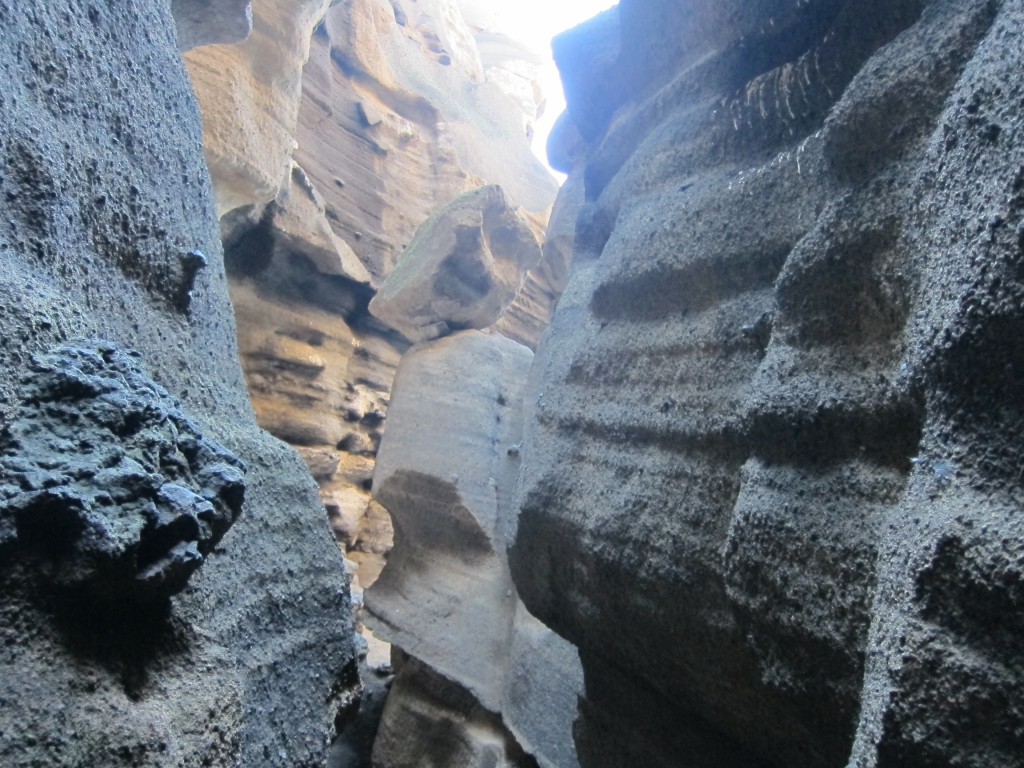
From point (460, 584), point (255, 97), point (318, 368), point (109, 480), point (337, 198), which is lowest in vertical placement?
point (460, 584)

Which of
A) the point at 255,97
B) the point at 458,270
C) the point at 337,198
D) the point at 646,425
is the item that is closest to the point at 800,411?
the point at 646,425

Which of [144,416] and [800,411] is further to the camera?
[800,411]

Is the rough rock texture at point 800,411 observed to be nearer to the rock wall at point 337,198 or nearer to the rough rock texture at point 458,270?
the rough rock texture at point 458,270

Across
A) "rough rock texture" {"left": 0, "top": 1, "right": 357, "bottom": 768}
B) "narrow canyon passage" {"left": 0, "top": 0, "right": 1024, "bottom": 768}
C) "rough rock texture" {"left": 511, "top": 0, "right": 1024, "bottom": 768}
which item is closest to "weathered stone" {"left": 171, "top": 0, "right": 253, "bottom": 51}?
"narrow canyon passage" {"left": 0, "top": 0, "right": 1024, "bottom": 768}

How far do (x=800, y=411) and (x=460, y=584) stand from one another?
2531 millimetres

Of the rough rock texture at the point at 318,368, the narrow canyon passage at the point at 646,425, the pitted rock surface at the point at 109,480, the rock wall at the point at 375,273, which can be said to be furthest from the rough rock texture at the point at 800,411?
the rough rock texture at the point at 318,368

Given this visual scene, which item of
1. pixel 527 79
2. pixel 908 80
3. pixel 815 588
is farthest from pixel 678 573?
pixel 527 79

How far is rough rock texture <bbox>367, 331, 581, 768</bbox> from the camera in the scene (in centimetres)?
279

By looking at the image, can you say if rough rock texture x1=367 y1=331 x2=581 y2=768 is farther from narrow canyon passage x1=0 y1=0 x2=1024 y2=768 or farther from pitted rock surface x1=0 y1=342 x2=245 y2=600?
pitted rock surface x1=0 y1=342 x2=245 y2=600

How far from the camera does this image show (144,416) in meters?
0.84

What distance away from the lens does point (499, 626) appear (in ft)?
10.5

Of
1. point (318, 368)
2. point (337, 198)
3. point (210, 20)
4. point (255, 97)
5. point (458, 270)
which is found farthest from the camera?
point (337, 198)

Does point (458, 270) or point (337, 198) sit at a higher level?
point (337, 198)

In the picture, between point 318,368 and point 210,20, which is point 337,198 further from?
point 210,20
